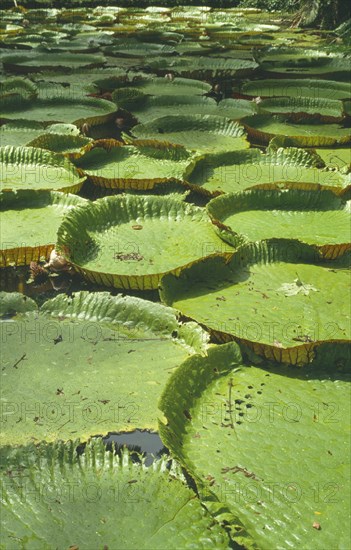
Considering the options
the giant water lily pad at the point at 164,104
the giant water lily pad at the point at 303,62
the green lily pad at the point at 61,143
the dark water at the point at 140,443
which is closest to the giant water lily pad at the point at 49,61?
the giant water lily pad at the point at 164,104

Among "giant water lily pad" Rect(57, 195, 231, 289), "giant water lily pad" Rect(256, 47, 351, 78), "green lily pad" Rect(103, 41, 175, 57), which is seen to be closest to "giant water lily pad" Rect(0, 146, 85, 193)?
"giant water lily pad" Rect(57, 195, 231, 289)

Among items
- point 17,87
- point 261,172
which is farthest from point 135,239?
point 17,87

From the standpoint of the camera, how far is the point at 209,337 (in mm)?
2004

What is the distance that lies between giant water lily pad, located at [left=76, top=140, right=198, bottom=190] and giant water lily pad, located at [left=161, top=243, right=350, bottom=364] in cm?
102

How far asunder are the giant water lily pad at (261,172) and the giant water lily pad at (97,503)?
6.83 feet

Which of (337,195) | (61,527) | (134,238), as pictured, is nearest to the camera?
(61,527)

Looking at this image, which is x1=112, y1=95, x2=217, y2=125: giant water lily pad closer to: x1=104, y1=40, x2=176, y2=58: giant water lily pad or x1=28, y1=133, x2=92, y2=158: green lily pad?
x1=28, y1=133, x2=92, y2=158: green lily pad

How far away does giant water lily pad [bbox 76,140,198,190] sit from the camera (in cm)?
345

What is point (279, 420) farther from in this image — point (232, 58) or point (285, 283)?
point (232, 58)

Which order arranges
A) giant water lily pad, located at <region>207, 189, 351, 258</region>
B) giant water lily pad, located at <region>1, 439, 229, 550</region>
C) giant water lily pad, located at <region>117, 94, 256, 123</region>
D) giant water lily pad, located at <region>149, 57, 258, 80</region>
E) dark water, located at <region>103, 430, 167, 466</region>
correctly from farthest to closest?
giant water lily pad, located at <region>149, 57, 258, 80</region>
giant water lily pad, located at <region>117, 94, 256, 123</region>
giant water lily pad, located at <region>207, 189, 351, 258</region>
dark water, located at <region>103, 430, 167, 466</region>
giant water lily pad, located at <region>1, 439, 229, 550</region>

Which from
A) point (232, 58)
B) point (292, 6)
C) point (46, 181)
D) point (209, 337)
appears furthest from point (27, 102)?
point (292, 6)

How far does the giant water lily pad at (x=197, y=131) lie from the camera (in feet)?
13.9

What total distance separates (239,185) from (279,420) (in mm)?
2014

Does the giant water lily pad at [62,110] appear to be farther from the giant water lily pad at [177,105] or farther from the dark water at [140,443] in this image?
the dark water at [140,443]
